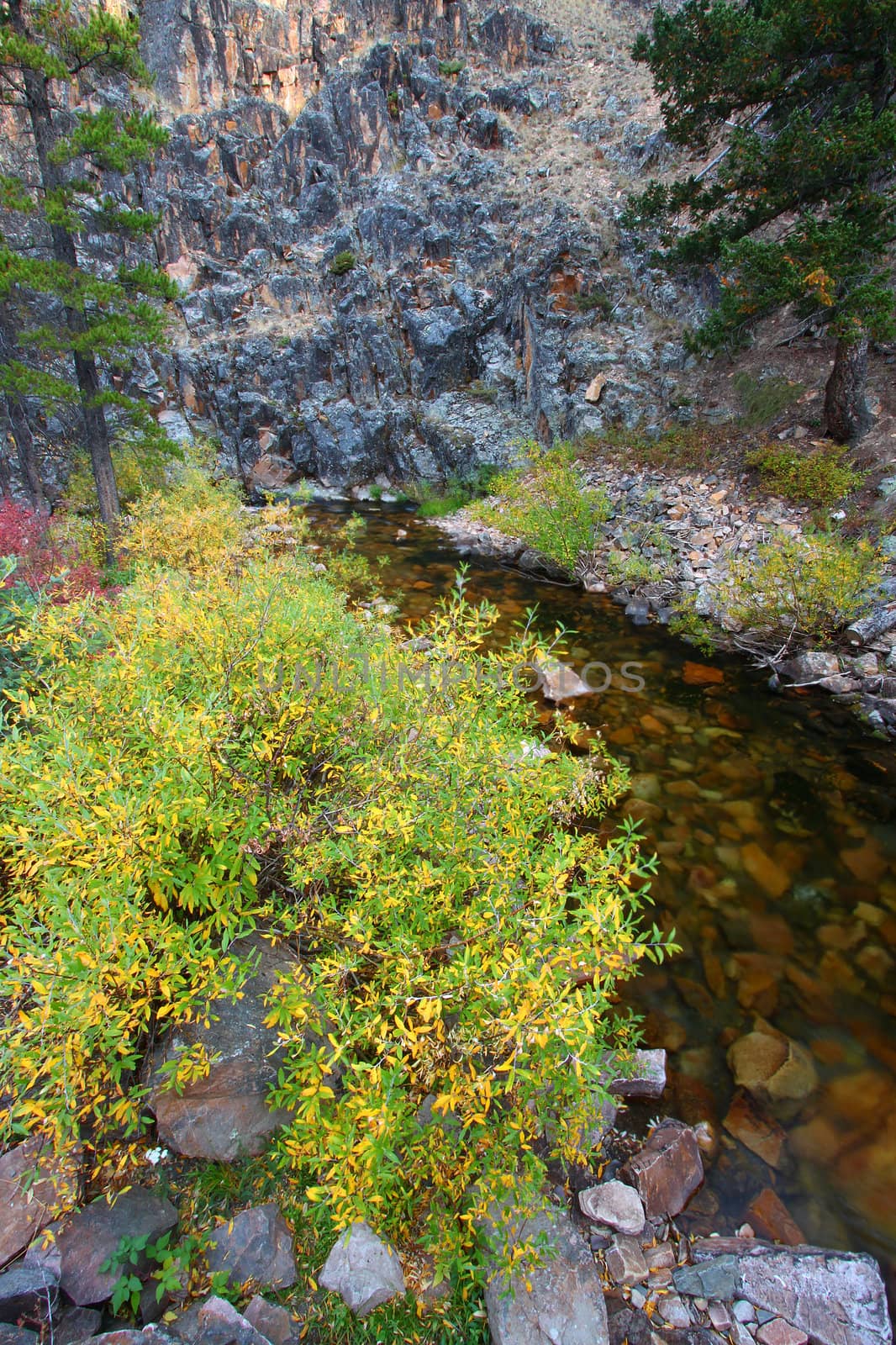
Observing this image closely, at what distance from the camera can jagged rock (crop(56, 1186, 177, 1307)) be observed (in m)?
2.21

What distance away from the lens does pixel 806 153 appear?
961 cm

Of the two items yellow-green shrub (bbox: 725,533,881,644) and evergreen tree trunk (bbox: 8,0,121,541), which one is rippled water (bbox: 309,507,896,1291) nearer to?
yellow-green shrub (bbox: 725,533,881,644)

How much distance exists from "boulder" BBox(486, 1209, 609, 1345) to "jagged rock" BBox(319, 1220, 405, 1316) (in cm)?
42

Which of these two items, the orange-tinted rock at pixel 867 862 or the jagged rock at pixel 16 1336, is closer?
the jagged rock at pixel 16 1336

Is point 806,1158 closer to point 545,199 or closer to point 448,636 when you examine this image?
point 448,636

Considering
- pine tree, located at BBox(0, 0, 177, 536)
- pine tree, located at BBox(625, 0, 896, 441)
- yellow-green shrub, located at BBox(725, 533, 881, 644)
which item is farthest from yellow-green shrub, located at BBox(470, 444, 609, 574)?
pine tree, located at BBox(0, 0, 177, 536)

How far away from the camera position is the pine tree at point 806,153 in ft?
30.7

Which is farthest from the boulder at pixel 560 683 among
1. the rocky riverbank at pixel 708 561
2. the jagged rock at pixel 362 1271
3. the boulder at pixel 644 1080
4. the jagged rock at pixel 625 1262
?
the jagged rock at pixel 362 1271

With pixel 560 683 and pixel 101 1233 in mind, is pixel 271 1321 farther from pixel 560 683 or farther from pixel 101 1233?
pixel 560 683

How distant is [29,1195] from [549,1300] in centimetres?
215

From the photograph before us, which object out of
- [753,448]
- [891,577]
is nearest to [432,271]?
Result: [753,448]

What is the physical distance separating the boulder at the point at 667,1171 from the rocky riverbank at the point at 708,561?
19.6ft

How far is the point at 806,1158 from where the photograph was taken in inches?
135

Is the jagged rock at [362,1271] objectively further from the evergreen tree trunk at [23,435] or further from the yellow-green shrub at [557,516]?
the evergreen tree trunk at [23,435]
